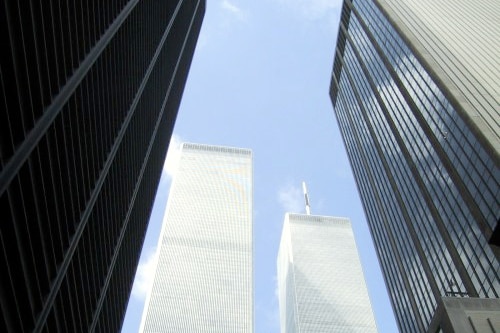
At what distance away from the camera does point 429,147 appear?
8100 cm

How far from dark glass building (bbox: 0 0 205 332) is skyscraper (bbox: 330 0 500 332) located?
29617mm

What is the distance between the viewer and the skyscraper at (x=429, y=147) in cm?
6481

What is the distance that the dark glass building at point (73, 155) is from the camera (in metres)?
31.0

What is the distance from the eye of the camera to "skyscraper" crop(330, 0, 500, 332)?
6481 cm

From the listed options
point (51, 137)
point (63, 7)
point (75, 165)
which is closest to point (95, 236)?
point (75, 165)

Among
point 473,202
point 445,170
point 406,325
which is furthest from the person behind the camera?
point 406,325

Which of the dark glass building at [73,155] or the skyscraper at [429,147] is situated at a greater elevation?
the skyscraper at [429,147]

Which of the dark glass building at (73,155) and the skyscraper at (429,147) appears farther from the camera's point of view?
the skyscraper at (429,147)

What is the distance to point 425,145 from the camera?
8256 cm

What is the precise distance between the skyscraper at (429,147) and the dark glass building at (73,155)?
29.6 m

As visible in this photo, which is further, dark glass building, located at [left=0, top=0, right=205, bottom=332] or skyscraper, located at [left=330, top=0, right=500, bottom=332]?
skyscraper, located at [left=330, top=0, right=500, bottom=332]

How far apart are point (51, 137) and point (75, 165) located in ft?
22.6

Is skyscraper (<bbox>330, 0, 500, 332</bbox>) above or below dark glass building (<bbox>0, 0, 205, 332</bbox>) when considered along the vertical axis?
above

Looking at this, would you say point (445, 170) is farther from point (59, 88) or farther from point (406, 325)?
point (59, 88)
